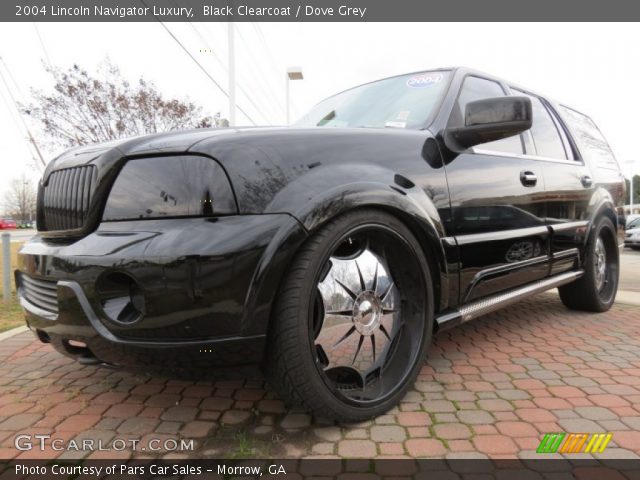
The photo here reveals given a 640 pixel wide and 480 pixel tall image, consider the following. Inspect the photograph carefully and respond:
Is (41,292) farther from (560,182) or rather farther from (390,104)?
(560,182)

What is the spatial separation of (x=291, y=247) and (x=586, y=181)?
318cm

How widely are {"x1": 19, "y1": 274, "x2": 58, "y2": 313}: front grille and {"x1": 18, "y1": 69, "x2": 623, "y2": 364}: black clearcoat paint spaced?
0.05 m

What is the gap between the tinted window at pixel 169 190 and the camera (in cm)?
162

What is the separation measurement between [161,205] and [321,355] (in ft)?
2.97

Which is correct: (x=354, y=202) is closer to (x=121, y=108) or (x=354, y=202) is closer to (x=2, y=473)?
(x=2, y=473)

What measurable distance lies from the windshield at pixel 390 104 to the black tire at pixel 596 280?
2.16 metres

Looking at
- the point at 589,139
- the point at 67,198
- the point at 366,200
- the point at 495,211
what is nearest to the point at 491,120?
the point at 495,211

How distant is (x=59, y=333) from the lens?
174 cm

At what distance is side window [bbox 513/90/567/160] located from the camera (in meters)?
3.32

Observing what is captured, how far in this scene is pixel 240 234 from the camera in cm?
156

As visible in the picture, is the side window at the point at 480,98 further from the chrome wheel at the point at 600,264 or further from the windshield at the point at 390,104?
the chrome wheel at the point at 600,264

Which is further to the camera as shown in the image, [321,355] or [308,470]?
[321,355]

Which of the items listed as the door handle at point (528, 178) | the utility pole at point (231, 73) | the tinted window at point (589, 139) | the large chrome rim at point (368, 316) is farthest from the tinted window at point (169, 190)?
the utility pole at point (231, 73)

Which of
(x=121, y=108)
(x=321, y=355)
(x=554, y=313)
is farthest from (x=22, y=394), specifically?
(x=121, y=108)
